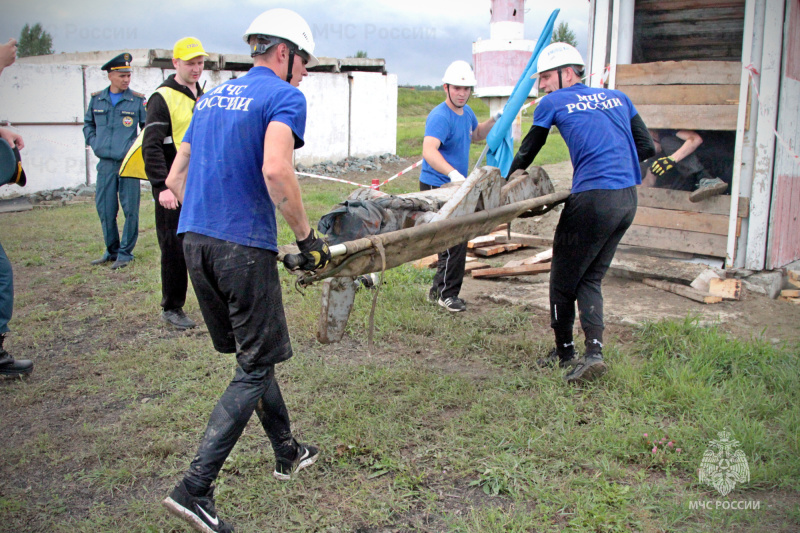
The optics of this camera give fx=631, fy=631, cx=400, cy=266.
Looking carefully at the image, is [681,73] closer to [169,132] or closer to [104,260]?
[169,132]

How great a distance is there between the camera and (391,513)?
2.79 meters

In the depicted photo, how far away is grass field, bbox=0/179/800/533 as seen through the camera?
9.20ft

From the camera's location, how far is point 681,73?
6.26 meters

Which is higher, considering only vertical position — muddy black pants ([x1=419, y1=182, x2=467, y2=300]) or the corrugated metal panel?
the corrugated metal panel

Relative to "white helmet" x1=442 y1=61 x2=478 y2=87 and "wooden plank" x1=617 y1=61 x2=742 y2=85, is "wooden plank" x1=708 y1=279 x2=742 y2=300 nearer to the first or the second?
"wooden plank" x1=617 y1=61 x2=742 y2=85

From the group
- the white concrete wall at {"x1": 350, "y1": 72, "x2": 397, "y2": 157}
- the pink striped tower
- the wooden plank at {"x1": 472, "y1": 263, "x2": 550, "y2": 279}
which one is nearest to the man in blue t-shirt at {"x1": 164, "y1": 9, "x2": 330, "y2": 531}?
the wooden plank at {"x1": 472, "y1": 263, "x2": 550, "y2": 279}

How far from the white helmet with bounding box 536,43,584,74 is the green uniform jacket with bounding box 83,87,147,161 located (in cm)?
500

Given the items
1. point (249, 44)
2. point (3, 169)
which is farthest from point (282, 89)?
point (3, 169)

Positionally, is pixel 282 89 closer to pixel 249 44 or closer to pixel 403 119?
pixel 249 44

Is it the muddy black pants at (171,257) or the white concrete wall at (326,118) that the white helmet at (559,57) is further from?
the white concrete wall at (326,118)

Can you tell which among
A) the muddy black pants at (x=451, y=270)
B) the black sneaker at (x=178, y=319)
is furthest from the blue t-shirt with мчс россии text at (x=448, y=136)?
the black sneaker at (x=178, y=319)

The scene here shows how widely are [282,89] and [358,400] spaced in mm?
2001

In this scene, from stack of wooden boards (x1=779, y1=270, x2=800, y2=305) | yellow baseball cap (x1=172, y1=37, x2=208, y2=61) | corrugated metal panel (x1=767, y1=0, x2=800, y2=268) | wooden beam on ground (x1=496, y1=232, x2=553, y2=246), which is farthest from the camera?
wooden beam on ground (x1=496, y1=232, x2=553, y2=246)

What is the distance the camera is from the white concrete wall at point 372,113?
54.1 ft
